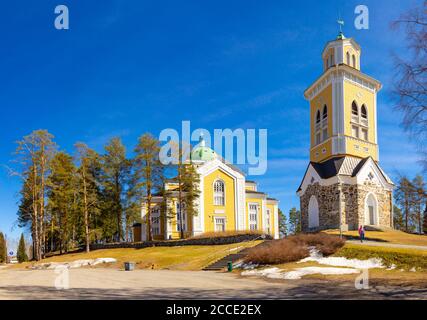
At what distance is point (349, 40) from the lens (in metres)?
46.6

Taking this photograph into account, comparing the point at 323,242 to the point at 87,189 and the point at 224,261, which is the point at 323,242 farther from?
the point at 87,189

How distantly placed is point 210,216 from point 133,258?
1954 cm

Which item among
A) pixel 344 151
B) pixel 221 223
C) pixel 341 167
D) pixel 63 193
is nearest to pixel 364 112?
pixel 344 151

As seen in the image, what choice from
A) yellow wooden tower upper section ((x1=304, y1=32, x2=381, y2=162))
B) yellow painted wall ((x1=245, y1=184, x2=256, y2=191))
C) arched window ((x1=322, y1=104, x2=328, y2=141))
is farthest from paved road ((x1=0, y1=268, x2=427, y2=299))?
yellow painted wall ((x1=245, y1=184, x2=256, y2=191))

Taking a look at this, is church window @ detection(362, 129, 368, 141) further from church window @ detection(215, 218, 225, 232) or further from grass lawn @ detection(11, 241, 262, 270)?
church window @ detection(215, 218, 225, 232)

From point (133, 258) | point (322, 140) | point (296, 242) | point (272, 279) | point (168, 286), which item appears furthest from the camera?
point (322, 140)

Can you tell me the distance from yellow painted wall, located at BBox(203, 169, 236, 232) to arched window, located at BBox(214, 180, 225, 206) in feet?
1.52

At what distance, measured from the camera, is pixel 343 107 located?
143ft

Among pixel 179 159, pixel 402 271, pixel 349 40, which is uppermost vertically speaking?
pixel 349 40

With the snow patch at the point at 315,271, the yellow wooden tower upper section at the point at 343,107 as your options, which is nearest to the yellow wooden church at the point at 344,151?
the yellow wooden tower upper section at the point at 343,107

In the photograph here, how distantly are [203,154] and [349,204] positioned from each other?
115ft
